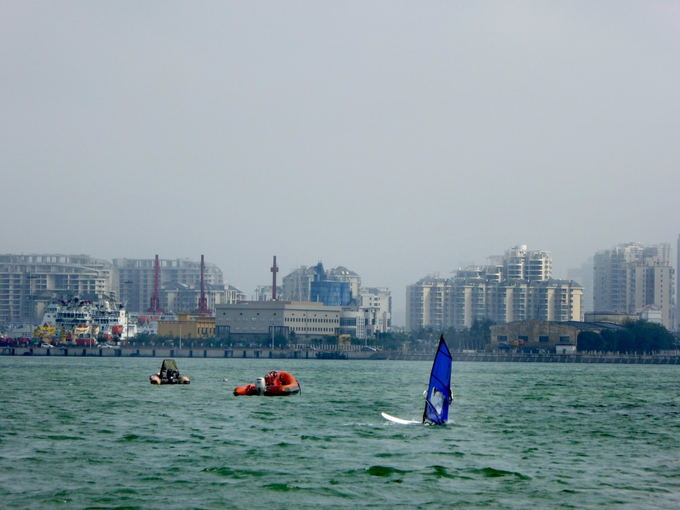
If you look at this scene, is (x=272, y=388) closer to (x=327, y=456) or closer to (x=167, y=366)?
(x=167, y=366)

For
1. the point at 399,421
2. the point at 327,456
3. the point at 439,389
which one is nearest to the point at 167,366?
the point at 399,421

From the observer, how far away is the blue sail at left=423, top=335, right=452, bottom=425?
133 feet

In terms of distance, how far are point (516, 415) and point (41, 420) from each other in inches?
876

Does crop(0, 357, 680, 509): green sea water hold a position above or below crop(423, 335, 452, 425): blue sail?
below

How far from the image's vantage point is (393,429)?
143ft

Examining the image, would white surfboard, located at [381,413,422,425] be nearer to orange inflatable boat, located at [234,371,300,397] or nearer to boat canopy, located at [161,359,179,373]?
orange inflatable boat, located at [234,371,300,397]

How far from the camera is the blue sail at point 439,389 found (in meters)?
40.5

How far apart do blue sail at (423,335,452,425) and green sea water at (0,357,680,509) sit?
0.88 meters

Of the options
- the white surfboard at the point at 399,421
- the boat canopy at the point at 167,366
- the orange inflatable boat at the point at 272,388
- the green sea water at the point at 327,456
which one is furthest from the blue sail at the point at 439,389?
the boat canopy at the point at 167,366

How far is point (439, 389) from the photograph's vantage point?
42438mm

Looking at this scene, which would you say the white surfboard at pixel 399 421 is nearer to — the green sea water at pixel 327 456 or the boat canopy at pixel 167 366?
the green sea water at pixel 327 456

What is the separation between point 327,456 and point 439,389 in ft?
28.2

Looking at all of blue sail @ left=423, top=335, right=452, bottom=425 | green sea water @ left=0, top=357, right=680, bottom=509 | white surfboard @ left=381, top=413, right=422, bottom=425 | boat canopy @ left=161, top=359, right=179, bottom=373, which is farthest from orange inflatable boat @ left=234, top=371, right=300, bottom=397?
blue sail @ left=423, top=335, right=452, bottom=425

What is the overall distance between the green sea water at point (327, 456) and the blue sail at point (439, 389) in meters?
0.88
